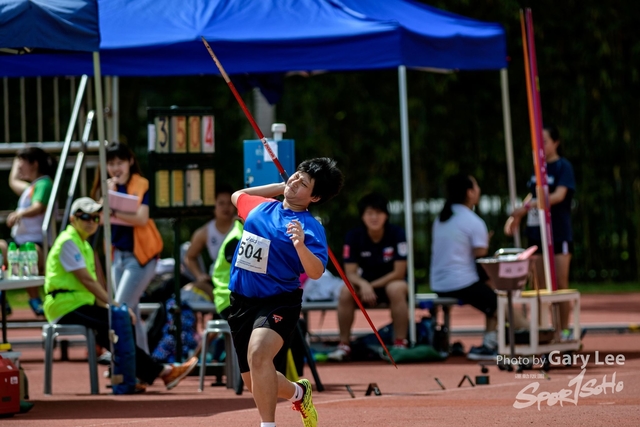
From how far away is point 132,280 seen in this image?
10000 mm

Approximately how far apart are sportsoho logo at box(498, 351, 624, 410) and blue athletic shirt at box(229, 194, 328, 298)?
7.10 ft

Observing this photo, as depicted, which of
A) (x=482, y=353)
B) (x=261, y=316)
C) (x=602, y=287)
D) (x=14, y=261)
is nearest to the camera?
(x=261, y=316)

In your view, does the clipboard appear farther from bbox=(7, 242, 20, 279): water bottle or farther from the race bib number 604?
the race bib number 604

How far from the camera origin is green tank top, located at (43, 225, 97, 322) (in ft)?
29.8

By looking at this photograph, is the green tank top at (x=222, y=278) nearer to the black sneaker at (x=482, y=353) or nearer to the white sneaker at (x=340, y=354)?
the white sneaker at (x=340, y=354)

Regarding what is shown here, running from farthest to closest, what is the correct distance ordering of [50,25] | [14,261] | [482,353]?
[482,353] < [14,261] < [50,25]

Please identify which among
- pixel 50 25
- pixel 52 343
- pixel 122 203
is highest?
pixel 50 25

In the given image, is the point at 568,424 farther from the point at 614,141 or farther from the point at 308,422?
the point at 614,141

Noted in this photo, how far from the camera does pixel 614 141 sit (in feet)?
61.2

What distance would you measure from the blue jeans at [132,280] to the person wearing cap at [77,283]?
758mm

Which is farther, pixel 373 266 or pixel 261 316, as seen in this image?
pixel 373 266

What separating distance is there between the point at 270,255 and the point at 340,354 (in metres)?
4.75

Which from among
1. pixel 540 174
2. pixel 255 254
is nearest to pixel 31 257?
pixel 255 254

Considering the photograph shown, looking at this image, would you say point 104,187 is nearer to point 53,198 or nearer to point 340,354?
point 53,198
